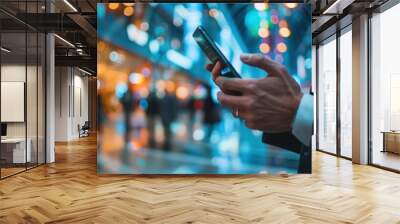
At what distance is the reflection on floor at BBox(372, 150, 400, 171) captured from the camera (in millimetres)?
7387

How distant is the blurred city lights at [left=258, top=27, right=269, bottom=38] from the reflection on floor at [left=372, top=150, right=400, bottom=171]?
368 cm

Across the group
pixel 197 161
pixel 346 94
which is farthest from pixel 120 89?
pixel 346 94

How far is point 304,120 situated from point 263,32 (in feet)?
5.48

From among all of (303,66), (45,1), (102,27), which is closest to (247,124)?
(303,66)

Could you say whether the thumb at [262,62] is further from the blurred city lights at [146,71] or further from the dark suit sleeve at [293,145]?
the blurred city lights at [146,71]

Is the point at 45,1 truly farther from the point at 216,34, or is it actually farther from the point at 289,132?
the point at 289,132

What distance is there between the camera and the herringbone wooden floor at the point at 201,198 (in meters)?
4.01

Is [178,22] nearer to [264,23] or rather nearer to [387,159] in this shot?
[264,23]

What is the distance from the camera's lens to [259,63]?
636 cm

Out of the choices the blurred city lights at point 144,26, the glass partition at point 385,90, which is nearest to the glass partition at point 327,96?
the glass partition at point 385,90

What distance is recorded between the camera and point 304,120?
20.8 ft

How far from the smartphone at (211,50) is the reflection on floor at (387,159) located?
380 cm

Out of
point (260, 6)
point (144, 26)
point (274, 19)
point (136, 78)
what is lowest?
point (136, 78)

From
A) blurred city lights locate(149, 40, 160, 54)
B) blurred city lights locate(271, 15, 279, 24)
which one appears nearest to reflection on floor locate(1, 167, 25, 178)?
blurred city lights locate(149, 40, 160, 54)
